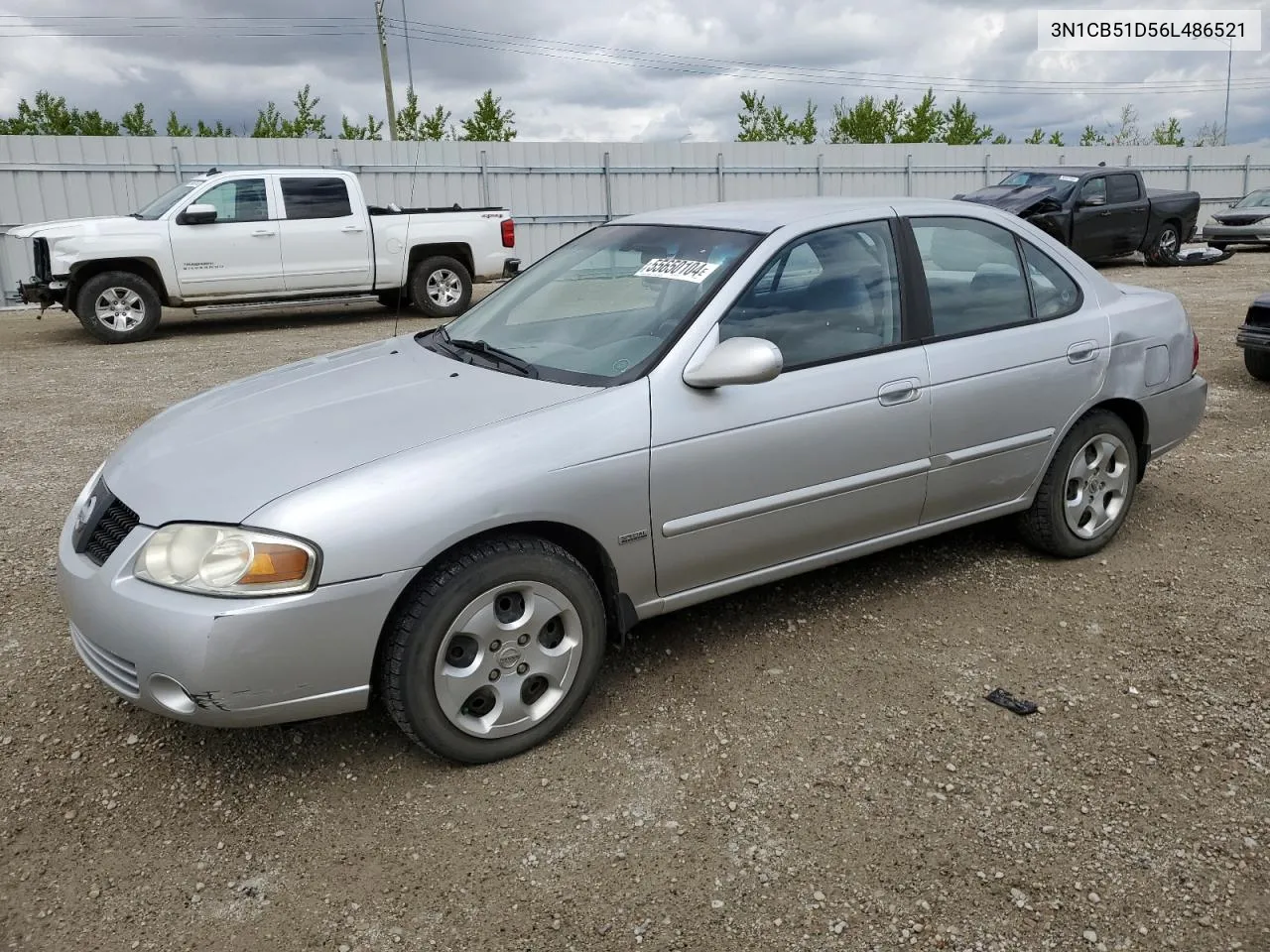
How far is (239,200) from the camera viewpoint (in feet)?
39.2

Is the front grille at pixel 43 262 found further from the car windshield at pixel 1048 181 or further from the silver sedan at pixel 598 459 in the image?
the car windshield at pixel 1048 181

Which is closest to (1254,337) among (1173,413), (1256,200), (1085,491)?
(1173,413)

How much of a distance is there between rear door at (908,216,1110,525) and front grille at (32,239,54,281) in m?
10.2

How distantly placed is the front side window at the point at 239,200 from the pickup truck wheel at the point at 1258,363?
10.2 metres

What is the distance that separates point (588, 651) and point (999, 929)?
1343 millimetres

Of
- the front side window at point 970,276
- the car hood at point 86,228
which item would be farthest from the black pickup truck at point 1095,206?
the front side window at point 970,276

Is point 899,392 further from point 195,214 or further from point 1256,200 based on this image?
point 1256,200

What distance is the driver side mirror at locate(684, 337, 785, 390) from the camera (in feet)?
10.4

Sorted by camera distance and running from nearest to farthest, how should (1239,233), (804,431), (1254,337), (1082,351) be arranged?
(804,431)
(1082,351)
(1254,337)
(1239,233)

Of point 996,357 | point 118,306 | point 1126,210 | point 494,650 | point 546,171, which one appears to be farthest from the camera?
point 546,171

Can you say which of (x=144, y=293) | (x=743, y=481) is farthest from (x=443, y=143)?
(x=743, y=481)

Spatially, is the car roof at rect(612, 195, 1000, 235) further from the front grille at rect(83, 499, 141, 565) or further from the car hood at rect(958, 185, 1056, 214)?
the car hood at rect(958, 185, 1056, 214)

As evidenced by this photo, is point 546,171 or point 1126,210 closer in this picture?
point 1126,210

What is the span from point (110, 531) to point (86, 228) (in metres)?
9.50
